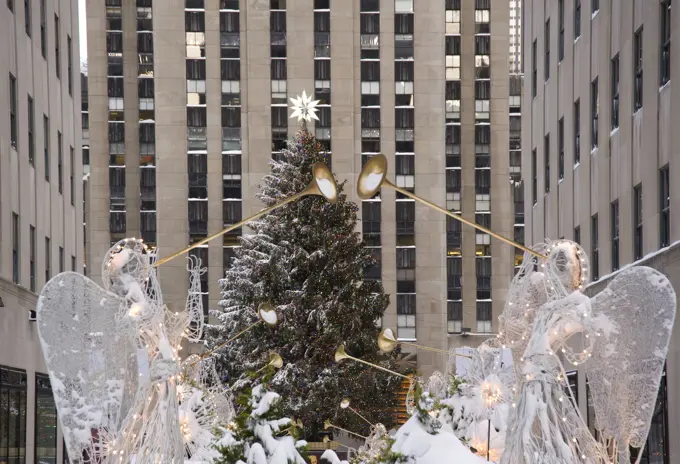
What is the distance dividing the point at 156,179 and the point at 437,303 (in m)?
16.5

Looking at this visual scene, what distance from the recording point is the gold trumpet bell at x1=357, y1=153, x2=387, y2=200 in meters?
10.2

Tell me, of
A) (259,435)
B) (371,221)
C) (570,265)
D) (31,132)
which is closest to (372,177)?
(570,265)

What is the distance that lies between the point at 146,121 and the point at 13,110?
34.0 meters

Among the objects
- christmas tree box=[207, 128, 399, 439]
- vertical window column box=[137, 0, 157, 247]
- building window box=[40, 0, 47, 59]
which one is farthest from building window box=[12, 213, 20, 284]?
vertical window column box=[137, 0, 157, 247]

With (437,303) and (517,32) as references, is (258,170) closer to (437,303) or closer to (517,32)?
(437,303)

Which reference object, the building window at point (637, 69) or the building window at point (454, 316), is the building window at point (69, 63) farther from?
the building window at point (454, 316)

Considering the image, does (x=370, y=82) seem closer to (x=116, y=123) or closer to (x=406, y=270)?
(x=406, y=270)

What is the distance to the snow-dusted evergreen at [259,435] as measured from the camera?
39.6ft

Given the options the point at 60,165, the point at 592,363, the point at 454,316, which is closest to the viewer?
the point at 592,363

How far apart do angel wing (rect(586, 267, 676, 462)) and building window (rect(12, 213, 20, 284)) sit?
723 inches

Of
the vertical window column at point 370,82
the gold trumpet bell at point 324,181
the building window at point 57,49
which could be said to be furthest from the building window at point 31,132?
the vertical window column at point 370,82

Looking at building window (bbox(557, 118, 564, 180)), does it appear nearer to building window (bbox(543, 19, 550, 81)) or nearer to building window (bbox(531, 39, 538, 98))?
building window (bbox(543, 19, 550, 81))

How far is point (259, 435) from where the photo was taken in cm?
1217

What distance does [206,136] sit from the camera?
200ft
